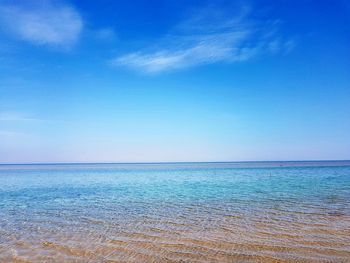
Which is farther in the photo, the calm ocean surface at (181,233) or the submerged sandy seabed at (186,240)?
the calm ocean surface at (181,233)

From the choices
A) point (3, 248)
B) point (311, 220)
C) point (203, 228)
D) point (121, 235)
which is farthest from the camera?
point (311, 220)

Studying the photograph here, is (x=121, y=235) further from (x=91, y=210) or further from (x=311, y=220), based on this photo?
(x=311, y=220)

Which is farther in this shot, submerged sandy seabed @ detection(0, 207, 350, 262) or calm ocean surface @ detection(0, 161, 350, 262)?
calm ocean surface @ detection(0, 161, 350, 262)

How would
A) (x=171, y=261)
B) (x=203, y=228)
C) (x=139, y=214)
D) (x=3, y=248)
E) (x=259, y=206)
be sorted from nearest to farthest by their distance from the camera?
(x=171, y=261) < (x=3, y=248) < (x=203, y=228) < (x=139, y=214) < (x=259, y=206)

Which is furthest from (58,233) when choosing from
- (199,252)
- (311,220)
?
(311,220)

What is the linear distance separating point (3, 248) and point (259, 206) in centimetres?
1131

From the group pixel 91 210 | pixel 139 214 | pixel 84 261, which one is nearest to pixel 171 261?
pixel 84 261

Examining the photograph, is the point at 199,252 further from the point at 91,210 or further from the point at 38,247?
the point at 91,210

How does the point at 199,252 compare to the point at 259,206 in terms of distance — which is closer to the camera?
the point at 199,252

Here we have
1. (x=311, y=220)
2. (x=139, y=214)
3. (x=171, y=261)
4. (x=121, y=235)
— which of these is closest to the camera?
(x=171, y=261)

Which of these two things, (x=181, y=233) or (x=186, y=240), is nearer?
(x=186, y=240)

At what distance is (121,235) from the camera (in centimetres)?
960

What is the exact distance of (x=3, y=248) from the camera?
8.36 m

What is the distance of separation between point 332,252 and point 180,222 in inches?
218
